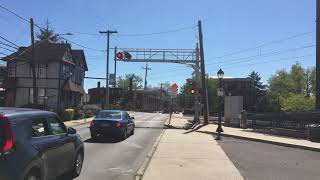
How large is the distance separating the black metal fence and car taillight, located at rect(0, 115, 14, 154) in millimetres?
21228

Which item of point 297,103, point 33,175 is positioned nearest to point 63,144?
point 33,175

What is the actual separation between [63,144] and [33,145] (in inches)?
69.5

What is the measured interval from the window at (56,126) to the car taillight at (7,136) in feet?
6.66

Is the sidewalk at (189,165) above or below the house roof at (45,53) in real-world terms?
below

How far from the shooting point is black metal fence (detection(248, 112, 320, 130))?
2839 cm

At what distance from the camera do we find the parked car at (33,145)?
808cm

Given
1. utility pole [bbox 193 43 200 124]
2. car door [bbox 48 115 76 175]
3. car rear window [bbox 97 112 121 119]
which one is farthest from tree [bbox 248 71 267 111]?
car door [bbox 48 115 76 175]

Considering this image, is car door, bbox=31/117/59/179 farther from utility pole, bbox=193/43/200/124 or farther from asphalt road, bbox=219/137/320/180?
utility pole, bbox=193/43/200/124

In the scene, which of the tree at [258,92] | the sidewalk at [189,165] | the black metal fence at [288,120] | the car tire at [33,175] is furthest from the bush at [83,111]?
the tree at [258,92]

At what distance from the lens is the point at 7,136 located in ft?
26.9

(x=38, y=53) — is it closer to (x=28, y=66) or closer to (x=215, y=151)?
(x=28, y=66)

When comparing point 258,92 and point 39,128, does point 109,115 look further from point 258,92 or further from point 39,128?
point 258,92

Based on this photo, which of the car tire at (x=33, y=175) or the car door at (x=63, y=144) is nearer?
the car tire at (x=33, y=175)

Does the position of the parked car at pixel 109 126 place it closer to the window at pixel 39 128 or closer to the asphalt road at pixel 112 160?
the asphalt road at pixel 112 160
